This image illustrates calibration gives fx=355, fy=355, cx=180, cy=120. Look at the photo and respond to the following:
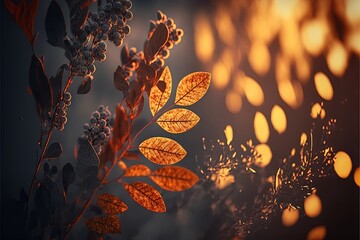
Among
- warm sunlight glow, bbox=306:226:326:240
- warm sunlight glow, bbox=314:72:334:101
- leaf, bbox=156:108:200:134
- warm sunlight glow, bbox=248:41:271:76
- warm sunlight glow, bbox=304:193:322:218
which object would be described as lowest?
warm sunlight glow, bbox=306:226:326:240

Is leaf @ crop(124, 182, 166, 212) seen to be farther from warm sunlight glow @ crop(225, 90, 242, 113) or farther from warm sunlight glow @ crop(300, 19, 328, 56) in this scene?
warm sunlight glow @ crop(300, 19, 328, 56)

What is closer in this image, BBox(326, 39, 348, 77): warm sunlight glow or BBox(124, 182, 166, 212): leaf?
BBox(124, 182, 166, 212): leaf

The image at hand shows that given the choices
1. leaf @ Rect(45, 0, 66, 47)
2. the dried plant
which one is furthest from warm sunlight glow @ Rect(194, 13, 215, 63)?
leaf @ Rect(45, 0, 66, 47)

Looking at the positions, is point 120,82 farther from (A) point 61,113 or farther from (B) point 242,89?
(B) point 242,89

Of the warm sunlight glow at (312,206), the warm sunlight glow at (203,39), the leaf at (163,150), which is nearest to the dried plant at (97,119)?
the leaf at (163,150)

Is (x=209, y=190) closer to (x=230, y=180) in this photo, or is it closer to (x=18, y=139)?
(x=230, y=180)

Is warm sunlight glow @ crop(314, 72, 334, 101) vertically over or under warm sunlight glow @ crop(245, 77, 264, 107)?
over

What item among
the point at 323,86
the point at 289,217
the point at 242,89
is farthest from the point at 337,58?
the point at 289,217
